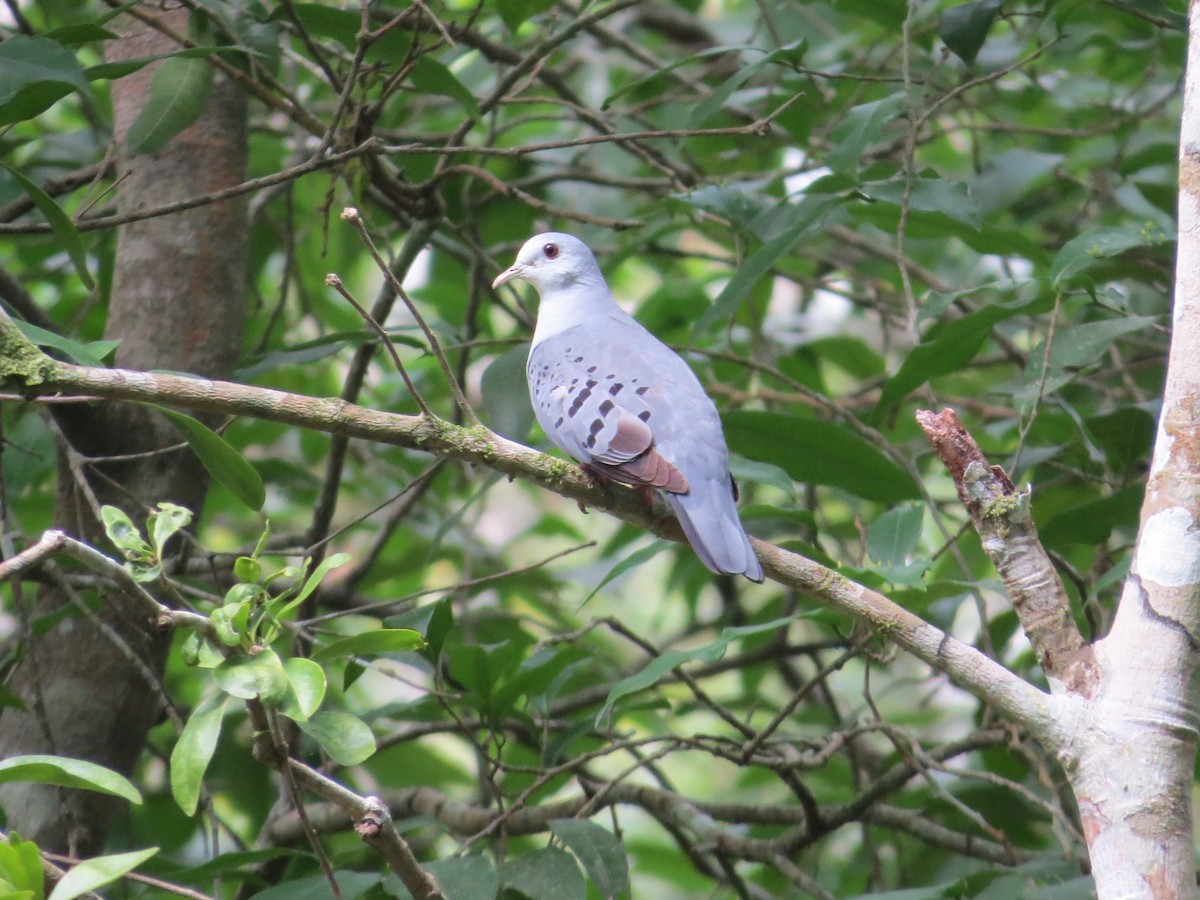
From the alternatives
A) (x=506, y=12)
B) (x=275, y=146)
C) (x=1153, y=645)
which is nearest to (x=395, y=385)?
(x=275, y=146)

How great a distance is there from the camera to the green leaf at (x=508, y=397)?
311 cm

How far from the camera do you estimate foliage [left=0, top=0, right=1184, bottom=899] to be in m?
2.52

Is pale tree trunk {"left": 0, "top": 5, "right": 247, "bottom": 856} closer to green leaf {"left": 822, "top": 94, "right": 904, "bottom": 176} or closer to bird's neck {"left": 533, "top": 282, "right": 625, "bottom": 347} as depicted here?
bird's neck {"left": 533, "top": 282, "right": 625, "bottom": 347}

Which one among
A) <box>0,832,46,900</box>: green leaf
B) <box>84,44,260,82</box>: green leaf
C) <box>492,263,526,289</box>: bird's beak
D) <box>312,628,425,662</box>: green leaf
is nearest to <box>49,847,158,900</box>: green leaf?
<box>0,832,46,900</box>: green leaf

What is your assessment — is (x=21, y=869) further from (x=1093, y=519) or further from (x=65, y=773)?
(x=1093, y=519)

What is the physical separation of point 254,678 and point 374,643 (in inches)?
11.5

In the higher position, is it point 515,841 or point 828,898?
point 828,898

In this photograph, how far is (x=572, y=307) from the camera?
3.69 metres

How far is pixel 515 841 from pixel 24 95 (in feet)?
8.59

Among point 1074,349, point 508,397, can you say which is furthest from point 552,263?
point 1074,349

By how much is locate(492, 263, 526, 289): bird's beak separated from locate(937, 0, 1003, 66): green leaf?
4.74ft

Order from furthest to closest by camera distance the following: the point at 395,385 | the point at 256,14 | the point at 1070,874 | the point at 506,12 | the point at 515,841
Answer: the point at 395,385, the point at 515,841, the point at 506,12, the point at 256,14, the point at 1070,874

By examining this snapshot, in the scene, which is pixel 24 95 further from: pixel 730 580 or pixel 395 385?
pixel 730 580

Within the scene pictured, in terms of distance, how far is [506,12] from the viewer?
327 centimetres
